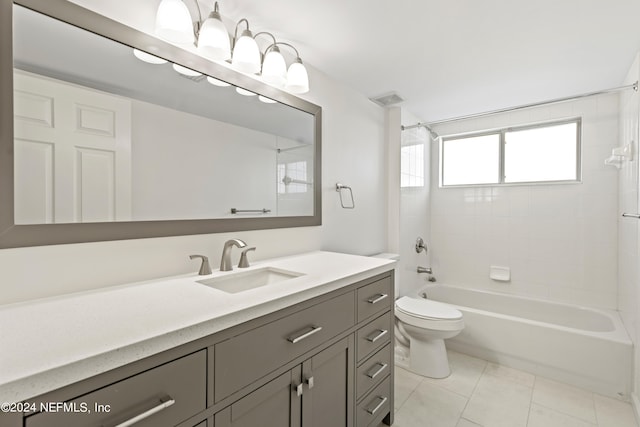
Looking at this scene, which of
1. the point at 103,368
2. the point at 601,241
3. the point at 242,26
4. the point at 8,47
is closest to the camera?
the point at 103,368

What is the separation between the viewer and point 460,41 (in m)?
1.66

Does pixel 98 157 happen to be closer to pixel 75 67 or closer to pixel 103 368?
pixel 75 67

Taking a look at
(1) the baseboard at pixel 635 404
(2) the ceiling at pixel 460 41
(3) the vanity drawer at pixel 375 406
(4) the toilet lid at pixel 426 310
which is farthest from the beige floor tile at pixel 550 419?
(2) the ceiling at pixel 460 41

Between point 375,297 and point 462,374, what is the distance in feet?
4.29

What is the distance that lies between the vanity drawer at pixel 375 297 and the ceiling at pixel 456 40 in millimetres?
1371

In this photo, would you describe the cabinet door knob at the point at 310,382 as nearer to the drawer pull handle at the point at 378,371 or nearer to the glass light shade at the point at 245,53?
the drawer pull handle at the point at 378,371

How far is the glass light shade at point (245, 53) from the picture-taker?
4.49ft

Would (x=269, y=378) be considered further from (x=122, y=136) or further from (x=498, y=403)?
(x=498, y=403)

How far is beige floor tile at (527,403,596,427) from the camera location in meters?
1.64

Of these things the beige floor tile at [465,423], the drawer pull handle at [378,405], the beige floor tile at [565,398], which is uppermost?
the drawer pull handle at [378,405]

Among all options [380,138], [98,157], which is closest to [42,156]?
[98,157]

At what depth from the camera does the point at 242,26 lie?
1.49 meters

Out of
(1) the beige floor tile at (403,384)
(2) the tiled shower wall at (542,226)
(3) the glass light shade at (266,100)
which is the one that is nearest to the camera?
(3) the glass light shade at (266,100)

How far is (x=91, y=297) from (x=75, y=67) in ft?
2.62
